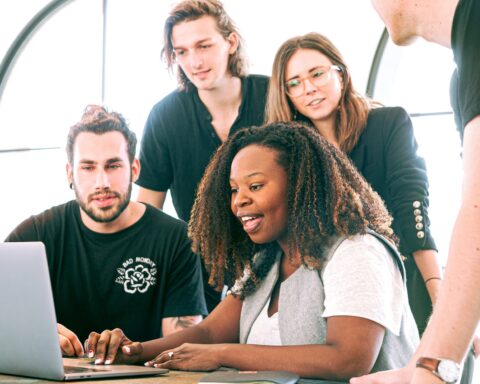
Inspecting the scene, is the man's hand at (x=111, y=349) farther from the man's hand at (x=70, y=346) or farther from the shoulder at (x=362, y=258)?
the shoulder at (x=362, y=258)

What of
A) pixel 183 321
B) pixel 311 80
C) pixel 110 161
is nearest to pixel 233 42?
pixel 311 80

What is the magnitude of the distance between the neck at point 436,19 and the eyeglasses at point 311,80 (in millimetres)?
1376

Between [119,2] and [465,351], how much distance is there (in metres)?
14.3

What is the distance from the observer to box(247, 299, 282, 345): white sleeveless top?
6.48 ft

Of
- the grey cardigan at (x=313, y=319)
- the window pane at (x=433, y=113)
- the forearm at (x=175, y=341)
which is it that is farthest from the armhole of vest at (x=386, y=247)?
the forearm at (x=175, y=341)

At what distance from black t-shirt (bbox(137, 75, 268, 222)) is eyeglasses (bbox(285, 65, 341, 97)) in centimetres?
27

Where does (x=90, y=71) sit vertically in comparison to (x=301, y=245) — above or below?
above

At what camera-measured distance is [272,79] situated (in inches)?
111

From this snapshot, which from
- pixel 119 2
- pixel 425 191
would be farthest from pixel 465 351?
pixel 119 2

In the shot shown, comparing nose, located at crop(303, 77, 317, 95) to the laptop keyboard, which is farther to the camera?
nose, located at crop(303, 77, 317, 95)

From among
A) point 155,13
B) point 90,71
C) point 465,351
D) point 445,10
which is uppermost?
point 155,13

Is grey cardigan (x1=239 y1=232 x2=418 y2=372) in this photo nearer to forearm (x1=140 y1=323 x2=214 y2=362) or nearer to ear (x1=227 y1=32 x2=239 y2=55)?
forearm (x1=140 y1=323 x2=214 y2=362)

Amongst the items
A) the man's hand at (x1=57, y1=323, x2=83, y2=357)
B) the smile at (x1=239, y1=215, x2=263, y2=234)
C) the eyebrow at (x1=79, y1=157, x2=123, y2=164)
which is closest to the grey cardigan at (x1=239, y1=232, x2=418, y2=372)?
the smile at (x1=239, y1=215, x2=263, y2=234)

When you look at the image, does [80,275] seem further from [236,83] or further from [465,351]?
[465,351]
